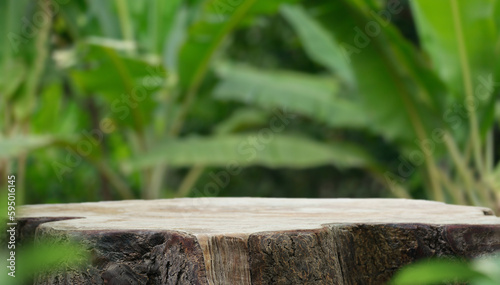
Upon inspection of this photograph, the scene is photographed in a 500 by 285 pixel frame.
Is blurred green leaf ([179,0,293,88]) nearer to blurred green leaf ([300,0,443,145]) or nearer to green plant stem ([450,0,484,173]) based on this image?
blurred green leaf ([300,0,443,145])

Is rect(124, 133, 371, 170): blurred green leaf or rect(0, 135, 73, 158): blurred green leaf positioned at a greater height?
rect(0, 135, 73, 158): blurred green leaf

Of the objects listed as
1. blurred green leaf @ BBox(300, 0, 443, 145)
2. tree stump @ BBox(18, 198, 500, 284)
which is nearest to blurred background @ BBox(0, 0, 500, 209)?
blurred green leaf @ BBox(300, 0, 443, 145)

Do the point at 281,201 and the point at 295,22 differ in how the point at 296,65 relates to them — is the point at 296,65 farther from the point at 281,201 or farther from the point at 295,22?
the point at 281,201

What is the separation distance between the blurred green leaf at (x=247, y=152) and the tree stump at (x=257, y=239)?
122cm

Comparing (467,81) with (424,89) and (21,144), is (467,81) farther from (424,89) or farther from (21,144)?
(21,144)

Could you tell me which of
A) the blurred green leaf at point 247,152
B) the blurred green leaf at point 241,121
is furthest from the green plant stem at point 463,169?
the blurred green leaf at point 241,121

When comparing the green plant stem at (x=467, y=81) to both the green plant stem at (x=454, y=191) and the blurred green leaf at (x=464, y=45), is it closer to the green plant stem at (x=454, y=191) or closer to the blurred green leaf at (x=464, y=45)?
the blurred green leaf at (x=464, y=45)

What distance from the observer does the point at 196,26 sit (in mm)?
2555

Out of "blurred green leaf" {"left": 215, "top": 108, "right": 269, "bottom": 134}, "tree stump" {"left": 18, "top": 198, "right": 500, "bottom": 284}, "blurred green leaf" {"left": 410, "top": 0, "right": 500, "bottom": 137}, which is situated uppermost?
"tree stump" {"left": 18, "top": 198, "right": 500, "bottom": 284}

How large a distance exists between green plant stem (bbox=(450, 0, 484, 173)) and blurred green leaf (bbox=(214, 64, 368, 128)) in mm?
823

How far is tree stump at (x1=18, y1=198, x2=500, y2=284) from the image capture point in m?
0.84

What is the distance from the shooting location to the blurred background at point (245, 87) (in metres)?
2.29

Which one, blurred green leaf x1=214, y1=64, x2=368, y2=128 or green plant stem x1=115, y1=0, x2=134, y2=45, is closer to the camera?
green plant stem x1=115, y1=0, x2=134, y2=45

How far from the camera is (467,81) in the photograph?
2252mm
